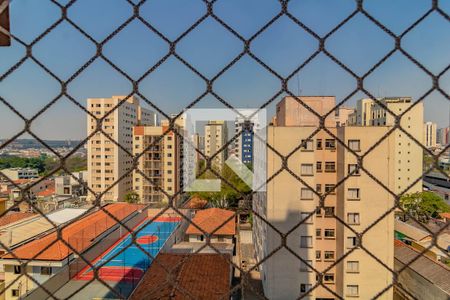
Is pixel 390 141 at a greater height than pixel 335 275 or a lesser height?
greater

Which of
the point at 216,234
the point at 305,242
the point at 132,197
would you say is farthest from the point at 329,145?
the point at 132,197

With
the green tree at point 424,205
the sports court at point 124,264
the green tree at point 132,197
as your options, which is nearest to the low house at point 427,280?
the sports court at point 124,264

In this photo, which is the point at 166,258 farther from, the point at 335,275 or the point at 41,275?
the point at 335,275

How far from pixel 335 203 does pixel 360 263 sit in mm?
837

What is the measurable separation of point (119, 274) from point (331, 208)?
10.8 feet

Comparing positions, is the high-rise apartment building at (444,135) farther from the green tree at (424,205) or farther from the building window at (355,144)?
the green tree at (424,205)

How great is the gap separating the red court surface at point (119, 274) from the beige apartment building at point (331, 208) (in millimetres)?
1983

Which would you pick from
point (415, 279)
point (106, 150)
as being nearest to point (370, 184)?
point (415, 279)

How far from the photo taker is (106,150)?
1161 centimetres

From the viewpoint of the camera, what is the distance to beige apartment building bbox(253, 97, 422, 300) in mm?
3842

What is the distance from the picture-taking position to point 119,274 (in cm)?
499

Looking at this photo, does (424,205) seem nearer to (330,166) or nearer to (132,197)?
(330,166)

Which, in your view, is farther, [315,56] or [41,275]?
[41,275]

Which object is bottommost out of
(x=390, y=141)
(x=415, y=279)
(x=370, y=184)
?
(x=415, y=279)
